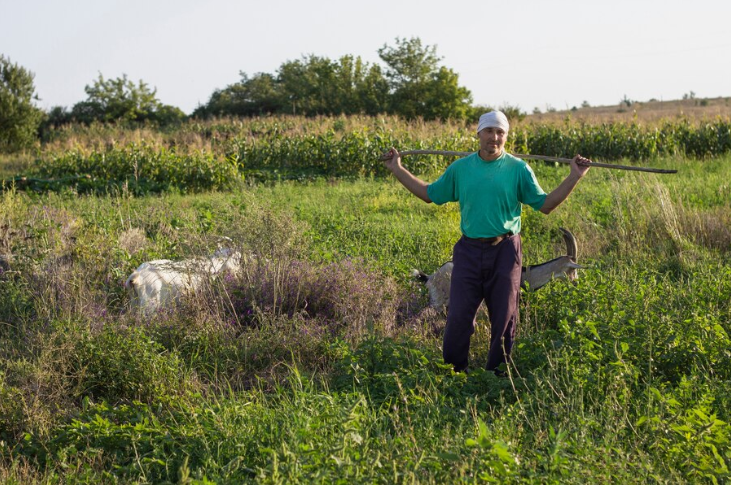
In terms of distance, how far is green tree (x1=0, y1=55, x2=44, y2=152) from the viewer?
954 inches

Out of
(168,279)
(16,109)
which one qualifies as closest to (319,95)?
(16,109)

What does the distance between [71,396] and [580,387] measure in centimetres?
347

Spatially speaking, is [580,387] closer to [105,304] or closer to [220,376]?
[220,376]

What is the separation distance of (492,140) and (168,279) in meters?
3.43

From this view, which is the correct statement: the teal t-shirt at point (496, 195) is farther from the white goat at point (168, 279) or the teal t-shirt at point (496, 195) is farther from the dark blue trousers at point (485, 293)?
the white goat at point (168, 279)

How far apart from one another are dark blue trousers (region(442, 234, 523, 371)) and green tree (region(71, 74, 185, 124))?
30.8m

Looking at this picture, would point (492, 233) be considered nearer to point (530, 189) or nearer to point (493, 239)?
point (493, 239)

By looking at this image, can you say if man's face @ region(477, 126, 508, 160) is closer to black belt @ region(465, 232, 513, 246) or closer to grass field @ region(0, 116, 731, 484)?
black belt @ region(465, 232, 513, 246)

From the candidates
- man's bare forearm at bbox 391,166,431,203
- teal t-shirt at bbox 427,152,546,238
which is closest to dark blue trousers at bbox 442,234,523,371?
teal t-shirt at bbox 427,152,546,238

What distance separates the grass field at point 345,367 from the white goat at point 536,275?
0.55ft

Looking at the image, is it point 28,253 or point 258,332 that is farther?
point 28,253

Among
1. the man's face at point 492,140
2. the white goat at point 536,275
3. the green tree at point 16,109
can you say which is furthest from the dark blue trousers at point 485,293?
the green tree at point 16,109

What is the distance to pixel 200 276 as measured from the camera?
6402 millimetres

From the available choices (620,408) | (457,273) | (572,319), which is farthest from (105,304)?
(620,408)
